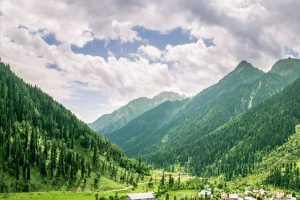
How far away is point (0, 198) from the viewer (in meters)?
195

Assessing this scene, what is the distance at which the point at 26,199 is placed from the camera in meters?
198

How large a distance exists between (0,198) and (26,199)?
1217 cm
